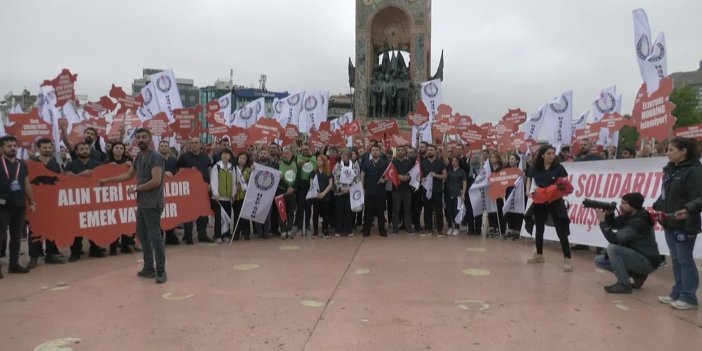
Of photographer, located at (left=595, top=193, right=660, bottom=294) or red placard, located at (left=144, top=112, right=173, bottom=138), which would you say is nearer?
photographer, located at (left=595, top=193, right=660, bottom=294)

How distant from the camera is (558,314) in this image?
452cm

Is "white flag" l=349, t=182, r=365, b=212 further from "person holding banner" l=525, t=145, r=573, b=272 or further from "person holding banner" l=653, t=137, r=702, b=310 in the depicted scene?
"person holding banner" l=653, t=137, r=702, b=310

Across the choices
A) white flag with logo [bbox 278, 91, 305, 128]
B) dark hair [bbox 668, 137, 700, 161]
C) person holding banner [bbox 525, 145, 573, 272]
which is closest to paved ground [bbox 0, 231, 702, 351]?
person holding banner [bbox 525, 145, 573, 272]

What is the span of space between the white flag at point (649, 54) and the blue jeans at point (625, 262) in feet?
11.9

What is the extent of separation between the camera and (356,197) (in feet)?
31.7

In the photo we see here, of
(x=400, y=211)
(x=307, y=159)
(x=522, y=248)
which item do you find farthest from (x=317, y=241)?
(x=522, y=248)

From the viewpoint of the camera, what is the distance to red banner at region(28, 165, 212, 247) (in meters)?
6.96

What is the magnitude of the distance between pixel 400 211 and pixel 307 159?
8.00 feet

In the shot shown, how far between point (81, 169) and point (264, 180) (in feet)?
9.89

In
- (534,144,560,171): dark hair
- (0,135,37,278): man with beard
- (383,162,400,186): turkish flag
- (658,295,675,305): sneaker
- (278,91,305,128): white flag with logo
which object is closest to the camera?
(658,295,675,305): sneaker

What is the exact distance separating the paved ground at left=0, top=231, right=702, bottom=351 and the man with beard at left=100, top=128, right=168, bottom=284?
0.25 meters

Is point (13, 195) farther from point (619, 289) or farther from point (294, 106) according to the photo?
point (294, 106)

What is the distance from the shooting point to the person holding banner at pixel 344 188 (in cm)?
959

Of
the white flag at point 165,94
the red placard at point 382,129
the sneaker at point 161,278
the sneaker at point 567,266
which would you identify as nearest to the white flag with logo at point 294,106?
the red placard at point 382,129
